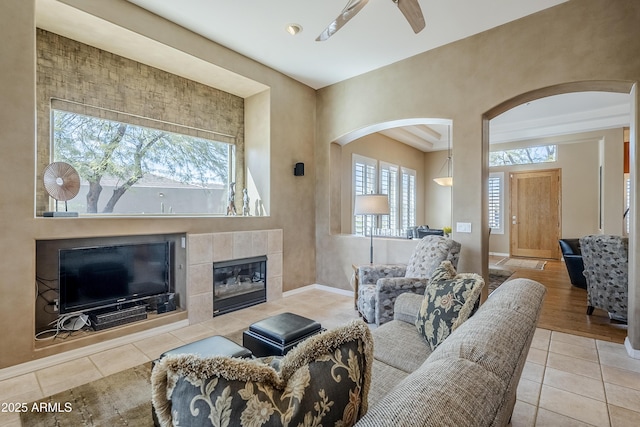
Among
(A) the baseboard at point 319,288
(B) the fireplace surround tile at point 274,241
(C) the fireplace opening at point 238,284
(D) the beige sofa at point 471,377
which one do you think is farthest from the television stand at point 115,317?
(D) the beige sofa at point 471,377

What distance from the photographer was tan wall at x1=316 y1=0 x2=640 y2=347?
9.91 ft

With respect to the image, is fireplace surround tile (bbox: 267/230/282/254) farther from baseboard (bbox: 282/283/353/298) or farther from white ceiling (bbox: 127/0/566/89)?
white ceiling (bbox: 127/0/566/89)

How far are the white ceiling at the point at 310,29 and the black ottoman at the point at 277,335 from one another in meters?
3.00

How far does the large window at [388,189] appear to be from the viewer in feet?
21.5

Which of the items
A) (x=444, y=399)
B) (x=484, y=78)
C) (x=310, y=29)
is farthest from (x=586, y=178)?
(x=444, y=399)

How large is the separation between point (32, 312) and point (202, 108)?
3.24 metres

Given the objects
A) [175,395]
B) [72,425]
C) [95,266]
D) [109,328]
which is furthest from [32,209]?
[175,395]

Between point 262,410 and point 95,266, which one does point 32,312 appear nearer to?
point 95,266

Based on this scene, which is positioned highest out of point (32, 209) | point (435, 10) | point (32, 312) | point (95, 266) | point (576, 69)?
point (435, 10)

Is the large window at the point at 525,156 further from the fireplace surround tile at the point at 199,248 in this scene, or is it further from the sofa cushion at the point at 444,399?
the sofa cushion at the point at 444,399

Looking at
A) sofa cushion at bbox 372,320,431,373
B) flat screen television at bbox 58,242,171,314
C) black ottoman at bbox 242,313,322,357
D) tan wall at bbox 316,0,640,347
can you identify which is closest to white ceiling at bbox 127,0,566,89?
tan wall at bbox 316,0,640,347

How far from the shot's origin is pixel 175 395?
0.69m

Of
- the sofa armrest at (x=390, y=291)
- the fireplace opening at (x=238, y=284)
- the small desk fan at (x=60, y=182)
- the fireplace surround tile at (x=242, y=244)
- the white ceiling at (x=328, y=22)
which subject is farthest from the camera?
the fireplace surround tile at (x=242, y=244)

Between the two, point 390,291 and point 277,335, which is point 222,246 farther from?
point 390,291
